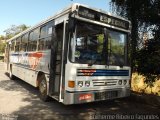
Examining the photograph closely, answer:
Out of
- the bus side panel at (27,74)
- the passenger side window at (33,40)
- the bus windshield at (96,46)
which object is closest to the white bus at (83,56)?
the bus windshield at (96,46)

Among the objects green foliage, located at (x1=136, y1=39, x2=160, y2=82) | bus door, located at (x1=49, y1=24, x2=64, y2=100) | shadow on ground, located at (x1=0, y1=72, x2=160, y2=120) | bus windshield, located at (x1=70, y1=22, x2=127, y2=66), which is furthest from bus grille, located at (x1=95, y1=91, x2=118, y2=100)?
green foliage, located at (x1=136, y1=39, x2=160, y2=82)

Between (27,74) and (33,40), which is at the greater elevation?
(33,40)

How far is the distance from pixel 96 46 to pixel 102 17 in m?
0.96

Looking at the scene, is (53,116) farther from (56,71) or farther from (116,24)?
(116,24)

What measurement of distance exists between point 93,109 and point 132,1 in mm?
5408

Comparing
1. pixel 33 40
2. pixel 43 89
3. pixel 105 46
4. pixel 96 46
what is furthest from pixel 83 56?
pixel 33 40

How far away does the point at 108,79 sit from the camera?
26.5 ft

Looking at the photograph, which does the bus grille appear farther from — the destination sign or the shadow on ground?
the destination sign

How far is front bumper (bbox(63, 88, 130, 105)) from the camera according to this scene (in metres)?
7.12

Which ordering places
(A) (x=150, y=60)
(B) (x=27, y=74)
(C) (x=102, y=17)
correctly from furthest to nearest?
(B) (x=27, y=74), (A) (x=150, y=60), (C) (x=102, y=17)

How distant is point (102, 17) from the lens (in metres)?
7.89

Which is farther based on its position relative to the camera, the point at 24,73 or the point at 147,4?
the point at 24,73

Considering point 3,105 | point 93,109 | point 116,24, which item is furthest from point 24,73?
point 116,24

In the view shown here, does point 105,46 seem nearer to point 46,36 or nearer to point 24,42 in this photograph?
point 46,36
